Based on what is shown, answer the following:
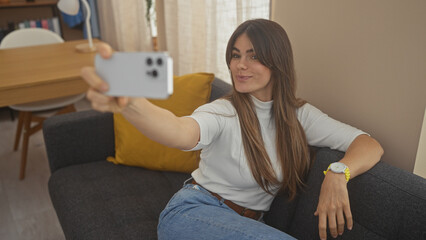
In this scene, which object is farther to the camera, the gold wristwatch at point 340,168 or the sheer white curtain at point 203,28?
the sheer white curtain at point 203,28

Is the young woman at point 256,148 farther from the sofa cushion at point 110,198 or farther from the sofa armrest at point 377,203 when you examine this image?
the sofa cushion at point 110,198

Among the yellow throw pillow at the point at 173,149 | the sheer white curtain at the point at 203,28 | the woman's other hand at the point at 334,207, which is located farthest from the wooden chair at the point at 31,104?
the woman's other hand at the point at 334,207

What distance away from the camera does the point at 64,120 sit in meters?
1.74

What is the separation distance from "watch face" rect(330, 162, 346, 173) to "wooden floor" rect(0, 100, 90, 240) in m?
1.41

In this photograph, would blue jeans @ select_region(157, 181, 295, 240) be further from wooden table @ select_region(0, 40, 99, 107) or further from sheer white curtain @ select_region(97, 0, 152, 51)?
sheer white curtain @ select_region(97, 0, 152, 51)

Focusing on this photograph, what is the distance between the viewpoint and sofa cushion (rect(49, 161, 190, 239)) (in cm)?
135

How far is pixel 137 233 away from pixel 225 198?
13.7 inches

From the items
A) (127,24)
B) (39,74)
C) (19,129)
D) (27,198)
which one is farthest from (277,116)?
(127,24)

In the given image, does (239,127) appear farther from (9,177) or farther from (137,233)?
(9,177)

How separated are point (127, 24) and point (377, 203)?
273cm

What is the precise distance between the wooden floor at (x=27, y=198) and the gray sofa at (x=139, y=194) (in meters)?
0.40

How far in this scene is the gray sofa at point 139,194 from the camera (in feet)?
3.42

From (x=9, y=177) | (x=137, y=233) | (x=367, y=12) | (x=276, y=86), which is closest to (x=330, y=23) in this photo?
(x=367, y=12)

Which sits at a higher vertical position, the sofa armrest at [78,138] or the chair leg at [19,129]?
the sofa armrest at [78,138]
